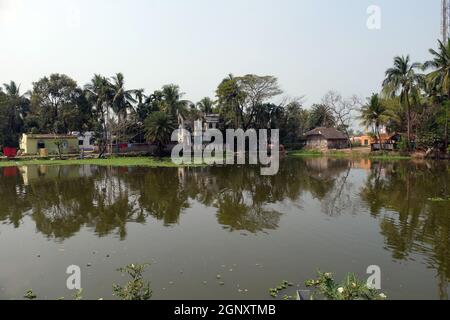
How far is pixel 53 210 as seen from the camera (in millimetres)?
15461

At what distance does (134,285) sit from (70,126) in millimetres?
50376

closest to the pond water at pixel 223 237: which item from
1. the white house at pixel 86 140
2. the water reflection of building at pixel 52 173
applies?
the water reflection of building at pixel 52 173

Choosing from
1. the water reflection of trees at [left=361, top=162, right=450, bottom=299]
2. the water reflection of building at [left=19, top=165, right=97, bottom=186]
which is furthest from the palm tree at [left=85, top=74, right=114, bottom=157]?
the water reflection of trees at [left=361, top=162, right=450, bottom=299]

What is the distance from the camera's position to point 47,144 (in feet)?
159

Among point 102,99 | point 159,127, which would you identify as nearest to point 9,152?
point 102,99

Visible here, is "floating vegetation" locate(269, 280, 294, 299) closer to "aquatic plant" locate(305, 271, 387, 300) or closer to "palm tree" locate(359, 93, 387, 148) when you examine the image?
"aquatic plant" locate(305, 271, 387, 300)

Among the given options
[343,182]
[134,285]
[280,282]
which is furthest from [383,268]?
[343,182]

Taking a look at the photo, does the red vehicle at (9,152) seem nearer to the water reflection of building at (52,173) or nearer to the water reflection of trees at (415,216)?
the water reflection of building at (52,173)

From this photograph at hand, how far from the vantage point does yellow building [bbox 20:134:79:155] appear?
155ft

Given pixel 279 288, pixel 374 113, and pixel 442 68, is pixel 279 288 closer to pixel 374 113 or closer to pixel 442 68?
pixel 442 68

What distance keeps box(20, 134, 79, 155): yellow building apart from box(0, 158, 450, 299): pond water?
2914cm

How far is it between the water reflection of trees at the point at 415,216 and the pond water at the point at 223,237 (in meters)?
0.05

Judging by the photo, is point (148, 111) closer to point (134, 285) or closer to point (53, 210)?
point (53, 210)
